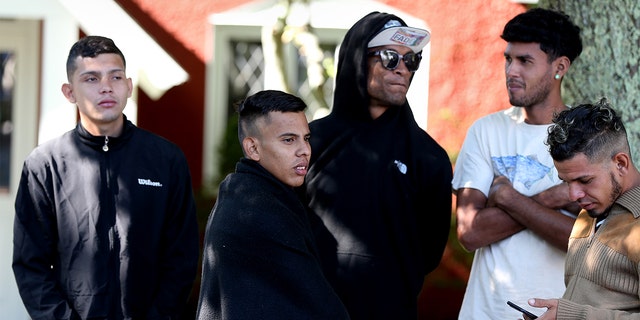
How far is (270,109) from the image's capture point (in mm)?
4188

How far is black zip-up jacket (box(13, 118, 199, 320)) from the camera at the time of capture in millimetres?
4871

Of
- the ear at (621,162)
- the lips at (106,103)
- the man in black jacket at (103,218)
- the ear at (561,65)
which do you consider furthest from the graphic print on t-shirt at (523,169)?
the lips at (106,103)

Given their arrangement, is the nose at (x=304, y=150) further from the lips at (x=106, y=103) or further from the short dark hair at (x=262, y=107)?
the lips at (x=106, y=103)

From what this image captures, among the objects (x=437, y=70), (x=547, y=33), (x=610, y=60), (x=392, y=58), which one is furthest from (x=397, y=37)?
(x=437, y=70)

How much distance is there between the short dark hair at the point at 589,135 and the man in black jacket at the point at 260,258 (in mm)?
1044

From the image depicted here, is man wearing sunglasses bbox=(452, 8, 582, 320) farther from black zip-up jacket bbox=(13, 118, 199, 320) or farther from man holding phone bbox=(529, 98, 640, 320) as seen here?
black zip-up jacket bbox=(13, 118, 199, 320)

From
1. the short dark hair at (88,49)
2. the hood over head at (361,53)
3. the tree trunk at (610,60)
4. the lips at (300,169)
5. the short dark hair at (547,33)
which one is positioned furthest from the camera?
the tree trunk at (610,60)

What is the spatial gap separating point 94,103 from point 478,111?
552 cm

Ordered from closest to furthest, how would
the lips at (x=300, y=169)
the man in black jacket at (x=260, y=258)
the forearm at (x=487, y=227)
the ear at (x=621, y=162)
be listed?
1. the man in black jacket at (x=260, y=258)
2. the ear at (x=621, y=162)
3. the lips at (x=300, y=169)
4. the forearm at (x=487, y=227)

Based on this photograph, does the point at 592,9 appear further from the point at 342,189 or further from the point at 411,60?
the point at 342,189

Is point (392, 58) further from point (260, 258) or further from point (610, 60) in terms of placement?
point (260, 258)

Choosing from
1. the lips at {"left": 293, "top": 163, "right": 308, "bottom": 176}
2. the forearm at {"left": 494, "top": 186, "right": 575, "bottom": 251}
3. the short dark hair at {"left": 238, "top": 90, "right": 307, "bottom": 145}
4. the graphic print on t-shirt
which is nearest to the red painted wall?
the graphic print on t-shirt

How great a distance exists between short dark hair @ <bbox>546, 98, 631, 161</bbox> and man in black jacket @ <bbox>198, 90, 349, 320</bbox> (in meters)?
1.04

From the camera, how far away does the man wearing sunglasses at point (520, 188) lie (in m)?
4.74
